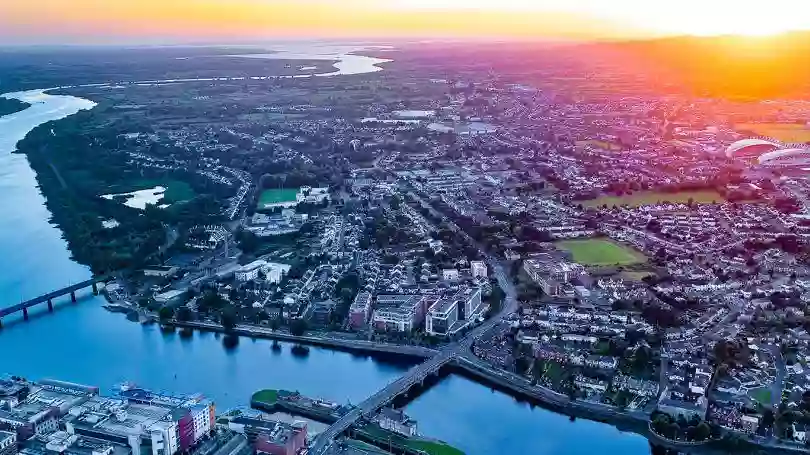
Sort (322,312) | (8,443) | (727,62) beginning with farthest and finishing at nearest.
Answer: (727,62)
(322,312)
(8,443)

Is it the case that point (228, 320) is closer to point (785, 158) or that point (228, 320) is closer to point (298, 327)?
point (298, 327)

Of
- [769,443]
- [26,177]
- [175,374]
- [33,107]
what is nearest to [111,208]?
[26,177]

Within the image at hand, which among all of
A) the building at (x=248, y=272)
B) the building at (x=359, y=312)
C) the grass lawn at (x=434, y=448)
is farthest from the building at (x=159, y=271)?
the grass lawn at (x=434, y=448)

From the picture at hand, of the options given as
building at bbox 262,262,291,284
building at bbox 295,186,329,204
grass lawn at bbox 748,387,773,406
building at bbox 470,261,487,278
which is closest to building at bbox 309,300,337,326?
building at bbox 262,262,291,284

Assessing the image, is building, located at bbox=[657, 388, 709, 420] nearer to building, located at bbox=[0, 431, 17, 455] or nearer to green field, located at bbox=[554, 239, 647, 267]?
green field, located at bbox=[554, 239, 647, 267]

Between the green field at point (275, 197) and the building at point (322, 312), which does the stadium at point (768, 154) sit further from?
the building at point (322, 312)

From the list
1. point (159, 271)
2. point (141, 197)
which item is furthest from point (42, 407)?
point (141, 197)

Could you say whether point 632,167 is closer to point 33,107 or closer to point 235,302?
point 235,302
